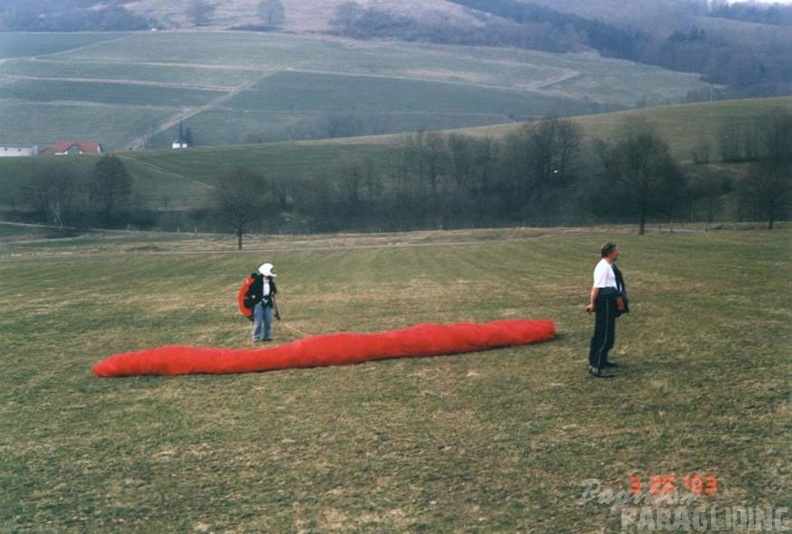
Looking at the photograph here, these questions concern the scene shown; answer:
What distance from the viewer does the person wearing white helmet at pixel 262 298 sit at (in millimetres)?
20656

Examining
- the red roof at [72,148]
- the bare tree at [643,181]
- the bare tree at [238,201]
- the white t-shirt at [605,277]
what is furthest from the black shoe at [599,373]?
the red roof at [72,148]

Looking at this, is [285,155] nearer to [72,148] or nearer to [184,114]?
[72,148]

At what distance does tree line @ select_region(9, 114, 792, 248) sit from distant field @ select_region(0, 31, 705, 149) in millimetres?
40422

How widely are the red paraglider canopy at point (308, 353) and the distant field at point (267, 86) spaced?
13053 cm

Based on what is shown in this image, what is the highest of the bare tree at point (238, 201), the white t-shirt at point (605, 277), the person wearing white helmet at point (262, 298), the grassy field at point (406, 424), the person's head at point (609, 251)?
the bare tree at point (238, 201)

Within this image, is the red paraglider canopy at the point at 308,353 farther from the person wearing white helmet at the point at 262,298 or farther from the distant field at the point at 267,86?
the distant field at the point at 267,86

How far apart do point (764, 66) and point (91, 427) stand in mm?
115137

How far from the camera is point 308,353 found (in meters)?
17.7

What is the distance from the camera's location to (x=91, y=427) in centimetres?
1398

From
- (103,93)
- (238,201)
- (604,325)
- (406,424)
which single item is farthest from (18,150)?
(604,325)

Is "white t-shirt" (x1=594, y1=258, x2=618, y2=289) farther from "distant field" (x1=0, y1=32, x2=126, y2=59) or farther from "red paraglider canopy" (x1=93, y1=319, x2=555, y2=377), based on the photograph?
"distant field" (x1=0, y1=32, x2=126, y2=59)

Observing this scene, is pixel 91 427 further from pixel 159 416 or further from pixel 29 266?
pixel 29 266

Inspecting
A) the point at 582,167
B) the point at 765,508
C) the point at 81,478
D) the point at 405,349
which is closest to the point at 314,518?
the point at 81,478

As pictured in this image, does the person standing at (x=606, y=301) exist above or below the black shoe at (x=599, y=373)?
above
